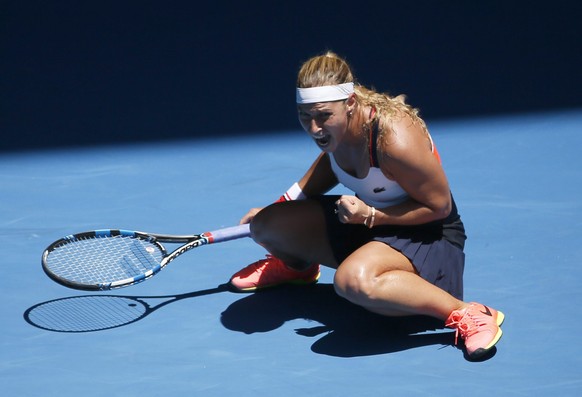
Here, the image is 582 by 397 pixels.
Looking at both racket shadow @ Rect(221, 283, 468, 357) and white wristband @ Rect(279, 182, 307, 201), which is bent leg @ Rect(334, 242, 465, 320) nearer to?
racket shadow @ Rect(221, 283, 468, 357)

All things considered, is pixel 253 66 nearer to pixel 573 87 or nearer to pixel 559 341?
pixel 573 87

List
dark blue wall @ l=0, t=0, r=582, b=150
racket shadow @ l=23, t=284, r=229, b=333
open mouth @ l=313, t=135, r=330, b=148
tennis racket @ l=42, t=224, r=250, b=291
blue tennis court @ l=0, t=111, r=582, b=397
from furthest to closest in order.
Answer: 1. dark blue wall @ l=0, t=0, r=582, b=150
2. tennis racket @ l=42, t=224, r=250, b=291
3. racket shadow @ l=23, t=284, r=229, b=333
4. open mouth @ l=313, t=135, r=330, b=148
5. blue tennis court @ l=0, t=111, r=582, b=397

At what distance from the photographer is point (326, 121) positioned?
3.44m

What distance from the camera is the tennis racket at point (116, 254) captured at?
3.87m

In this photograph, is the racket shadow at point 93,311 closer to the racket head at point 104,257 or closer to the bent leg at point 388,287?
the racket head at point 104,257

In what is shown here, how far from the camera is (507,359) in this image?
11.2ft

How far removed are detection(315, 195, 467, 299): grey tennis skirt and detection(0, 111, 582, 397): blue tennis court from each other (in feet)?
0.62

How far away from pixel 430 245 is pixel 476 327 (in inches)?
12.2

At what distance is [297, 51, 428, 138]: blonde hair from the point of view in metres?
3.42

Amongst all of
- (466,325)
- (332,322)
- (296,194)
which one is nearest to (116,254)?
(296,194)

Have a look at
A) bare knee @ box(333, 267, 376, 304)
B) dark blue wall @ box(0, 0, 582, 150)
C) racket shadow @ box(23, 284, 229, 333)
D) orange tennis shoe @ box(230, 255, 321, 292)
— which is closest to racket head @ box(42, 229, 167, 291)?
racket shadow @ box(23, 284, 229, 333)

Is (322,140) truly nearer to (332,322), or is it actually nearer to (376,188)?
(376,188)

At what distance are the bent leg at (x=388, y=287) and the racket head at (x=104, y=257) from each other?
69 centimetres

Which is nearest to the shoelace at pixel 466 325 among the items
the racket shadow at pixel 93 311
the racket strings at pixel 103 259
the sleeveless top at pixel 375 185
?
the sleeveless top at pixel 375 185
